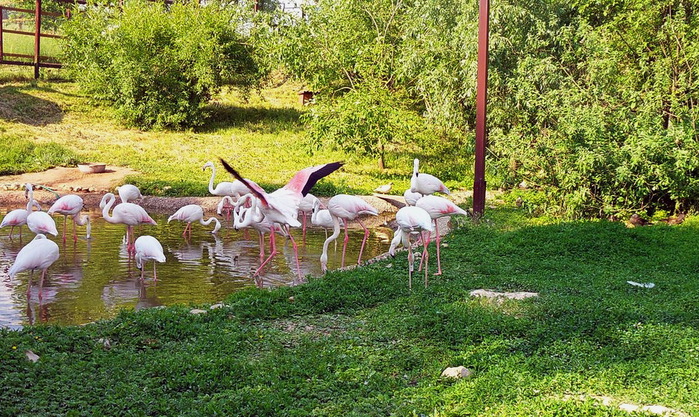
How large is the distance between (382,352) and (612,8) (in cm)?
1207

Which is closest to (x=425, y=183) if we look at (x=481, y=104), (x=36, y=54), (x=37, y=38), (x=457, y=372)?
(x=481, y=104)

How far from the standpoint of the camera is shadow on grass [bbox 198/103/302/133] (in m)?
21.6

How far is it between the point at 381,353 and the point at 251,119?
17602 mm

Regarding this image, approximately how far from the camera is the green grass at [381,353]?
4.53 metres

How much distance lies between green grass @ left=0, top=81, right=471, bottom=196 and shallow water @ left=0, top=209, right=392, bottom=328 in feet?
9.18

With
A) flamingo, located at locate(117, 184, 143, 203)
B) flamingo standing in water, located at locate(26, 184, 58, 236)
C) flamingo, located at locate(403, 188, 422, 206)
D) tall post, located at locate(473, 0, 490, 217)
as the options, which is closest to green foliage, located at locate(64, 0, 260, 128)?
flamingo, located at locate(117, 184, 143, 203)

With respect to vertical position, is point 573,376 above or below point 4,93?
below

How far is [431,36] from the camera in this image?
16.0m

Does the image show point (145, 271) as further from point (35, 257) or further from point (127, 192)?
point (127, 192)

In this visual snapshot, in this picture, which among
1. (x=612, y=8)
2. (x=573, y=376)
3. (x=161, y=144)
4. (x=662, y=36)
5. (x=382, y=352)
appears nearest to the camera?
(x=573, y=376)

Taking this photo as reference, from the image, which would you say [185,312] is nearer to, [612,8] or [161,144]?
[612,8]

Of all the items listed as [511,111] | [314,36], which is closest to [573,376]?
[511,111]

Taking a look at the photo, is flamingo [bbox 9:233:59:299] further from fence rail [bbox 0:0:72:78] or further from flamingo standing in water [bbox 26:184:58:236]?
fence rail [bbox 0:0:72:78]

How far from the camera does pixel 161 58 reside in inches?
797
